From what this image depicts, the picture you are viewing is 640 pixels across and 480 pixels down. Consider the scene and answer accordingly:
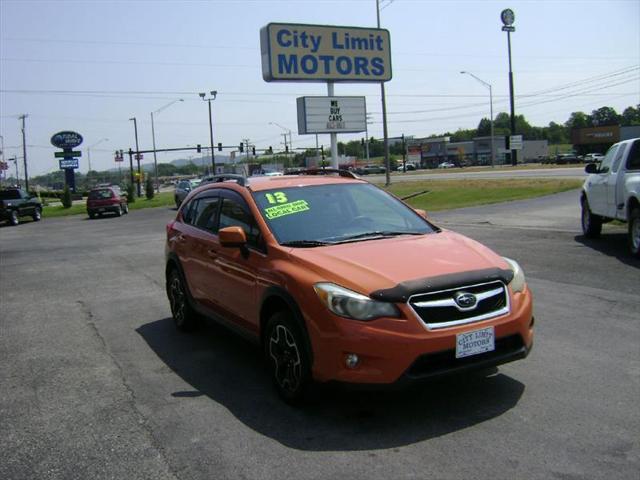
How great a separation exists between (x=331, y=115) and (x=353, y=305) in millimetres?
21365

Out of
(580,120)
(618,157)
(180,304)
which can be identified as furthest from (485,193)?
(580,120)

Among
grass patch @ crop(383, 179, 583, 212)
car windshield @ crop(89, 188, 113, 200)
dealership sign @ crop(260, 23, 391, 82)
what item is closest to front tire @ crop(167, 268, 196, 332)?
grass patch @ crop(383, 179, 583, 212)

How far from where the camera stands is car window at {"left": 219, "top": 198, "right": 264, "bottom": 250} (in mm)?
5227

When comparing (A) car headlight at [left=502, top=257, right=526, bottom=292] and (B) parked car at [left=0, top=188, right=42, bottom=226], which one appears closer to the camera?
(A) car headlight at [left=502, top=257, right=526, bottom=292]

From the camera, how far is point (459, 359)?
4074 millimetres

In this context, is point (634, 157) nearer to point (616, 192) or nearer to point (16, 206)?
point (616, 192)

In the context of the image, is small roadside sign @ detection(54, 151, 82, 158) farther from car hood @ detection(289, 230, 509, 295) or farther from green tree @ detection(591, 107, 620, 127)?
green tree @ detection(591, 107, 620, 127)

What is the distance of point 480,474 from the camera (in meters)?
3.42

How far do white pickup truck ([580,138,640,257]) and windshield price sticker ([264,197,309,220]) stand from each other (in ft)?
22.8

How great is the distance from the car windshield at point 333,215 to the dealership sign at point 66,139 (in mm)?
73514

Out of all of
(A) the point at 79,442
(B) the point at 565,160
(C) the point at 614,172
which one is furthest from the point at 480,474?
(B) the point at 565,160

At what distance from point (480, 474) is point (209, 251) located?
353cm

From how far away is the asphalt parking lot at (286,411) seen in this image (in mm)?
3646

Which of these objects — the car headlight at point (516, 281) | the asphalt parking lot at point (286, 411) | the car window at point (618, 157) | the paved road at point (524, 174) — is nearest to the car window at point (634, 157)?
the car window at point (618, 157)
